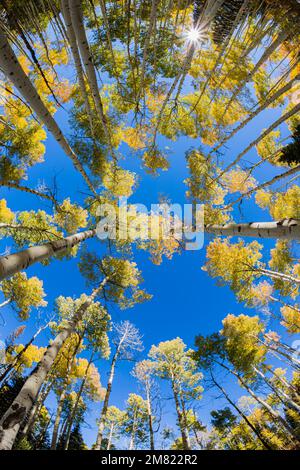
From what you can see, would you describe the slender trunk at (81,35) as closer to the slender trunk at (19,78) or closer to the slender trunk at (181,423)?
the slender trunk at (19,78)

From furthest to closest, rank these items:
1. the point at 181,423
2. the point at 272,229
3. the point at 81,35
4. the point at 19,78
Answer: the point at 181,423 → the point at 272,229 → the point at 81,35 → the point at 19,78

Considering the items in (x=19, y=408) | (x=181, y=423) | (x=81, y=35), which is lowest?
(x=19, y=408)

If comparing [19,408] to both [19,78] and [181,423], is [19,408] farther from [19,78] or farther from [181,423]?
[181,423]

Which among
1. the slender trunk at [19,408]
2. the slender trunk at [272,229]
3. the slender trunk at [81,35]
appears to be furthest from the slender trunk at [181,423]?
the slender trunk at [81,35]

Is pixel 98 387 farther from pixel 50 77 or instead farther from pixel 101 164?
pixel 50 77

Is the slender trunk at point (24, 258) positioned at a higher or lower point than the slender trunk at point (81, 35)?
lower

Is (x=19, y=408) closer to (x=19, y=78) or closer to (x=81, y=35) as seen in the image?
(x=19, y=78)

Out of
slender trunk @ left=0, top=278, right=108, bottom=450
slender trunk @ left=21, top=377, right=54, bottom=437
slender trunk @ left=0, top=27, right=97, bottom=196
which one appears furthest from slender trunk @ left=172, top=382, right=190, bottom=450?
slender trunk @ left=0, top=27, right=97, bottom=196

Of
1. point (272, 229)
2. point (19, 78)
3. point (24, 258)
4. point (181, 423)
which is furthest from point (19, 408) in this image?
point (181, 423)

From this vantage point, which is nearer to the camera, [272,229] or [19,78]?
[19,78]

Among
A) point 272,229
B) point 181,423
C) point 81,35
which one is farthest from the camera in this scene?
point 181,423

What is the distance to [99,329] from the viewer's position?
9.66 metres

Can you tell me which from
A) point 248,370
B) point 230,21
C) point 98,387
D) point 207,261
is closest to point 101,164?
point 230,21

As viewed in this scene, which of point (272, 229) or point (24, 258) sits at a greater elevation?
point (272, 229)
